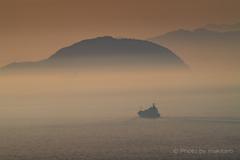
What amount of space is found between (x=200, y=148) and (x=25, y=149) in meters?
14.0

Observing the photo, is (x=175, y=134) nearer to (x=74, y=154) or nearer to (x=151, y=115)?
(x=74, y=154)

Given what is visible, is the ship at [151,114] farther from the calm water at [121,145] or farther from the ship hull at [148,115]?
the calm water at [121,145]

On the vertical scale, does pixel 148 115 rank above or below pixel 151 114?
below

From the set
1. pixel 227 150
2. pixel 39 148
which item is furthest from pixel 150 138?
pixel 39 148

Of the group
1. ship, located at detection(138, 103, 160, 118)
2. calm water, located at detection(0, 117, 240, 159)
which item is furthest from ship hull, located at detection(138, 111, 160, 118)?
calm water, located at detection(0, 117, 240, 159)

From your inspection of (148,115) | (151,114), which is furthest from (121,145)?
(148,115)

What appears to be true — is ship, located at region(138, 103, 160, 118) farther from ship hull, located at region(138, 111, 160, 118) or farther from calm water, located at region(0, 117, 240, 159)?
calm water, located at region(0, 117, 240, 159)

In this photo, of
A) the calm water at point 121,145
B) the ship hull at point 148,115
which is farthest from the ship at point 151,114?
the calm water at point 121,145

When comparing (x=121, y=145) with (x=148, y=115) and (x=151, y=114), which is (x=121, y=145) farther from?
(x=148, y=115)

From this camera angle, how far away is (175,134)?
29016 mm

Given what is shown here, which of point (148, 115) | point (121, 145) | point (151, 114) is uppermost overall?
point (151, 114)

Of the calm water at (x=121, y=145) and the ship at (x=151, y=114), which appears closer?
the calm water at (x=121, y=145)

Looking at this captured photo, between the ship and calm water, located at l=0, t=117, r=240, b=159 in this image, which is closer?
calm water, located at l=0, t=117, r=240, b=159

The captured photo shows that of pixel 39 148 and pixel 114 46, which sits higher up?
pixel 114 46
